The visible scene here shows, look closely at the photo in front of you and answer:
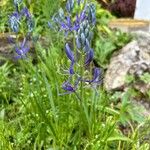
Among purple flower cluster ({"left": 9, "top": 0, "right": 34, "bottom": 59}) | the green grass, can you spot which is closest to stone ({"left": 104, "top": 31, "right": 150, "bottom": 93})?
the green grass

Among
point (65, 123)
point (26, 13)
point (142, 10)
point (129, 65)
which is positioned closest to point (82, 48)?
point (65, 123)

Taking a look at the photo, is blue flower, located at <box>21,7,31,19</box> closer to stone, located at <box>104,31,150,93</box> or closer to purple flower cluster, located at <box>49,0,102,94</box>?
purple flower cluster, located at <box>49,0,102,94</box>

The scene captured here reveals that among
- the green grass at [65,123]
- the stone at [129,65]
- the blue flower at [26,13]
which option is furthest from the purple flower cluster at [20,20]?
the stone at [129,65]

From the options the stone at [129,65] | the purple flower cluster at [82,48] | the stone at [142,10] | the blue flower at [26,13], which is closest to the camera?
the purple flower cluster at [82,48]

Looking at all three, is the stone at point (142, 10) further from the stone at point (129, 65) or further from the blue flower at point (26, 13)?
the blue flower at point (26, 13)

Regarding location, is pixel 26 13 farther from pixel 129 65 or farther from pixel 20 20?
pixel 129 65

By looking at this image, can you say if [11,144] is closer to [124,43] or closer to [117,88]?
[117,88]

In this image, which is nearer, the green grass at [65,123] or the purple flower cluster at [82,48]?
the purple flower cluster at [82,48]
